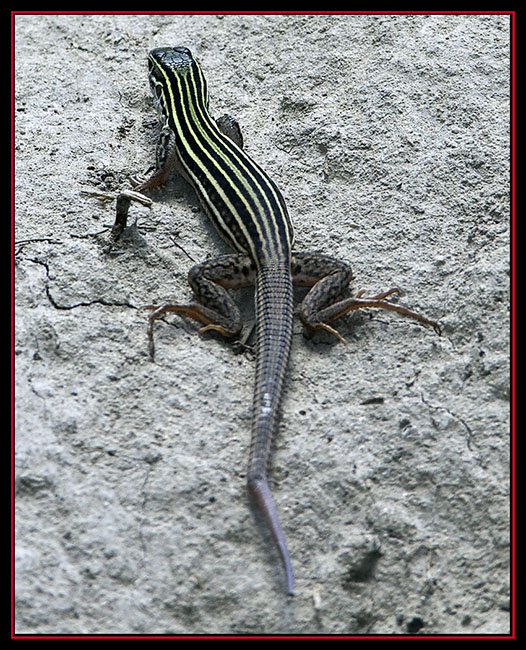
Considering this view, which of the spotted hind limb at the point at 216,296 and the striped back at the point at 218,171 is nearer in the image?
the spotted hind limb at the point at 216,296

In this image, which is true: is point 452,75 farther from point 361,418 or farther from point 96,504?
point 96,504

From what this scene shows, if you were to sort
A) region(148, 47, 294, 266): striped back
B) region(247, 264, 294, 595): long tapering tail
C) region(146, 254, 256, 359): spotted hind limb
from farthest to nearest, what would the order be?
region(148, 47, 294, 266): striped back → region(146, 254, 256, 359): spotted hind limb → region(247, 264, 294, 595): long tapering tail

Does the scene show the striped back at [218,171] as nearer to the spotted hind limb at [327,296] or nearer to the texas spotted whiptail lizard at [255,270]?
the texas spotted whiptail lizard at [255,270]

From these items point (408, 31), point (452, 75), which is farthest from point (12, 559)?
point (408, 31)

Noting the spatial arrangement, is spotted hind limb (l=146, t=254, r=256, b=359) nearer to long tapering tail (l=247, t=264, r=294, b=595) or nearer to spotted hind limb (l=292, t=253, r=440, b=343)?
long tapering tail (l=247, t=264, r=294, b=595)

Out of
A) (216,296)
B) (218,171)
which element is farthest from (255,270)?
(218,171)

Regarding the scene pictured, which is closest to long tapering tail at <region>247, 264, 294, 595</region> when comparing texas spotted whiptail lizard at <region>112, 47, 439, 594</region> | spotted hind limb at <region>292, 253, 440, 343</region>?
texas spotted whiptail lizard at <region>112, 47, 439, 594</region>

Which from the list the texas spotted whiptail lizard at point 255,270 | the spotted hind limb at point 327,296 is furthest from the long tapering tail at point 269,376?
the spotted hind limb at point 327,296
